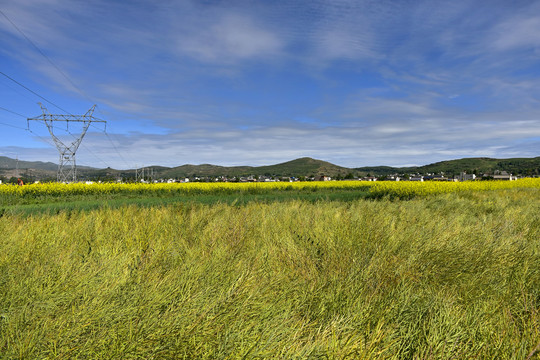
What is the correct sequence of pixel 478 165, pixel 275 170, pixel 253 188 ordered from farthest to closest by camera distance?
pixel 275 170 < pixel 478 165 < pixel 253 188

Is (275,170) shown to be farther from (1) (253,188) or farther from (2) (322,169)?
(1) (253,188)

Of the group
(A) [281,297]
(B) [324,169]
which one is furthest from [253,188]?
(B) [324,169]

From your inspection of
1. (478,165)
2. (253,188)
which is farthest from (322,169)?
(253,188)

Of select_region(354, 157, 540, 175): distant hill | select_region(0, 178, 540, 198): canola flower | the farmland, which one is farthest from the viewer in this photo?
select_region(354, 157, 540, 175): distant hill

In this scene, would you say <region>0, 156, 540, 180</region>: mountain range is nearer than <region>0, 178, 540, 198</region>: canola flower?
No

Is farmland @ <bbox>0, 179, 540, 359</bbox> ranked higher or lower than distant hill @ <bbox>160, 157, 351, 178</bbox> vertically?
lower

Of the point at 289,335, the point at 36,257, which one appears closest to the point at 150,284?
the point at 289,335

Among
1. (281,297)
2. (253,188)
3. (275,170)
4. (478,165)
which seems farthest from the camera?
(275,170)

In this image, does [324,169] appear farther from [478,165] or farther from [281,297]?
[281,297]

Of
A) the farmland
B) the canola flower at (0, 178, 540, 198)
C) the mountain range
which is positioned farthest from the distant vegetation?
the farmland

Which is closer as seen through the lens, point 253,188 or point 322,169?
point 253,188

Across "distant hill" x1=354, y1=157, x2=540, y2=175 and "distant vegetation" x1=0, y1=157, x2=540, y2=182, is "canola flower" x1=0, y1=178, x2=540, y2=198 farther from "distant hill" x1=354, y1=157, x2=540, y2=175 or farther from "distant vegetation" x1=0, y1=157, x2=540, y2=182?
"distant hill" x1=354, y1=157, x2=540, y2=175

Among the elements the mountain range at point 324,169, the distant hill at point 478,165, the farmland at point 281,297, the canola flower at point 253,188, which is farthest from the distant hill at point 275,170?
the farmland at point 281,297

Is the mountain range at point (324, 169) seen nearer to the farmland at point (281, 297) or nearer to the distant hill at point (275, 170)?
the distant hill at point (275, 170)
